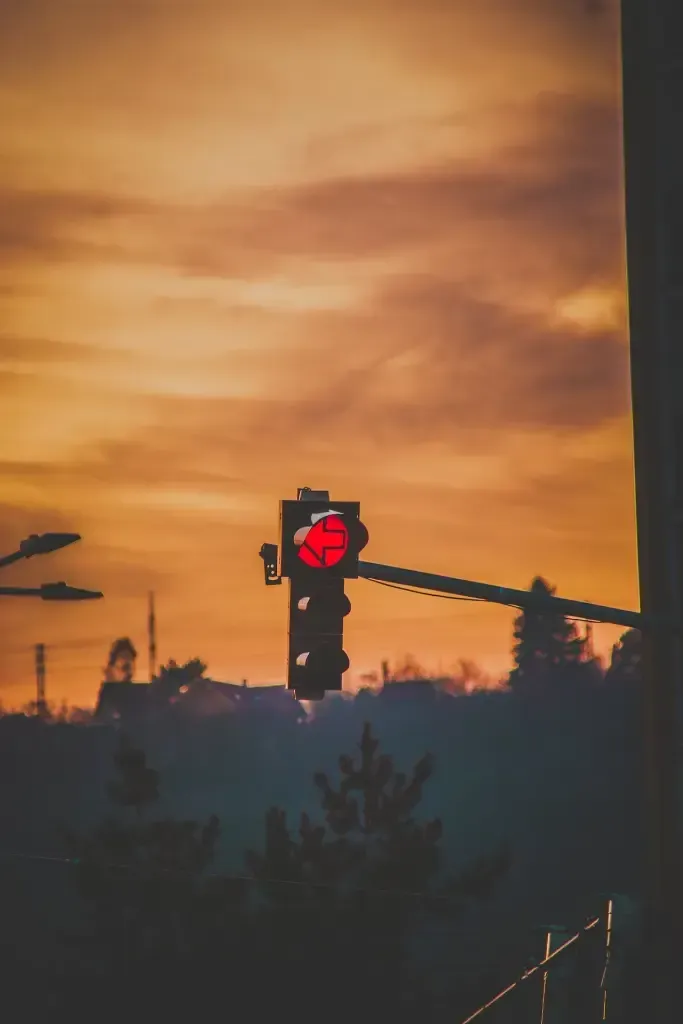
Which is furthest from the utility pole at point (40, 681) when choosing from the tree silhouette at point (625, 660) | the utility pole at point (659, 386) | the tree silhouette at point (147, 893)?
the utility pole at point (659, 386)

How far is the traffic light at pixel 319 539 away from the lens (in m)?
14.5

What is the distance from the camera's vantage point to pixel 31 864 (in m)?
144

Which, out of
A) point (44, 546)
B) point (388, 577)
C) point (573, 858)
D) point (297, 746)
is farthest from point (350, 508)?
point (297, 746)

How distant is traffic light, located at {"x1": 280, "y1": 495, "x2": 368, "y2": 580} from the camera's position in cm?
1453

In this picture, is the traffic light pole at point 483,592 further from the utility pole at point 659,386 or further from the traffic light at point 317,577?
the utility pole at point 659,386

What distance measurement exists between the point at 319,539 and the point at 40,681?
558ft

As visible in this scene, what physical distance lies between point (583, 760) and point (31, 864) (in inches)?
2128

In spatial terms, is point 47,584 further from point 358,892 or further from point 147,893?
point 147,893

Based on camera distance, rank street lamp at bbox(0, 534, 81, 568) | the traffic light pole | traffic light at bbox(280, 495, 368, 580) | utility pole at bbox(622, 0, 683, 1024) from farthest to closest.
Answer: utility pole at bbox(622, 0, 683, 1024) < street lamp at bbox(0, 534, 81, 568) < the traffic light pole < traffic light at bbox(280, 495, 368, 580)

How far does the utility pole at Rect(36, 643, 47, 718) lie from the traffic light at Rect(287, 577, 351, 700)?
15989 centimetres

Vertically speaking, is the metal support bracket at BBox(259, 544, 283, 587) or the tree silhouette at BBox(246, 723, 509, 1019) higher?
the metal support bracket at BBox(259, 544, 283, 587)

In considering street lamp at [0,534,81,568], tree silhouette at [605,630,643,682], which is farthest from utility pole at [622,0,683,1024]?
tree silhouette at [605,630,643,682]

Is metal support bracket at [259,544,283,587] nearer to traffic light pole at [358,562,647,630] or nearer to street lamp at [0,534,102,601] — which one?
traffic light pole at [358,562,647,630]

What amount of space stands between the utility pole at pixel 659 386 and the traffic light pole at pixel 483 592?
46.0ft
